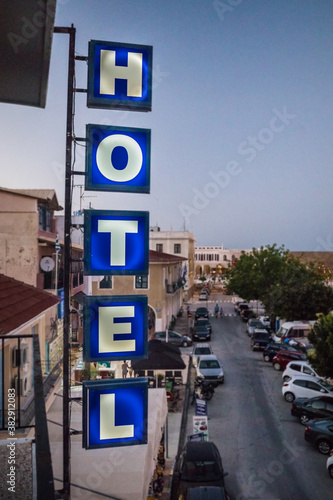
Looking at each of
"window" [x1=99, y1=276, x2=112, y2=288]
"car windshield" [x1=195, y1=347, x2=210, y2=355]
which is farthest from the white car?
"window" [x1=99, y1=276, x2=112, y2=288]

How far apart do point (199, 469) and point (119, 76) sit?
10013 millimetres

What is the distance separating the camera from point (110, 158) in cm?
703

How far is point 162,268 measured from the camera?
35781 mm

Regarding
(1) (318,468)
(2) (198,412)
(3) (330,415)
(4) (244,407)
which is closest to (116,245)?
(2) (198,412)

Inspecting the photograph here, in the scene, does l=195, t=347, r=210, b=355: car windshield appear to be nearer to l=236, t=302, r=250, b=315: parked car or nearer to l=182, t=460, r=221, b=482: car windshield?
l=182, t=460, r=221, b=482: car windshield

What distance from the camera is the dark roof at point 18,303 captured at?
7.09 metres

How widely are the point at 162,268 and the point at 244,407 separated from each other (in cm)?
1839

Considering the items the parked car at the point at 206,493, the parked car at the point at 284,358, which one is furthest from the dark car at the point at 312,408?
the parked car at the point at 284,358

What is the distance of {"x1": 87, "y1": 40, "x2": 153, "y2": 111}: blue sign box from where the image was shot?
714 centimetres

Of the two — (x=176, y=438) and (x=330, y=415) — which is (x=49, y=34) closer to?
(x=176, y=438)

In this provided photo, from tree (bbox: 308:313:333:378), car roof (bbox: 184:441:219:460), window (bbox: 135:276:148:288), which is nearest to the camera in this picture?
car roof (bbox: 184:441:219:460)

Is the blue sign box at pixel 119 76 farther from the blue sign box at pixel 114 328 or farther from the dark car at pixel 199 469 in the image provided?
the dark car at pixel 199 469

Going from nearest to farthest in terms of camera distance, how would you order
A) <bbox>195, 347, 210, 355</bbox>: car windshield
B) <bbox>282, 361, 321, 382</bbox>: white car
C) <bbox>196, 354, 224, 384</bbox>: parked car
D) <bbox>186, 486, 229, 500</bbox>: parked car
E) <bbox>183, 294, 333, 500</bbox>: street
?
<bbox>186, 486, 229, 500</bbox>: parked car
<bbox>183, 294, 333, 500</bbox>: street
<bbox>282, 361, 321, 382</bbox>: white car
<bbox>196, 354, 224, 384</bbox>: parked car
<bbox>195, 347, 210, 355</bbox>: car windshield

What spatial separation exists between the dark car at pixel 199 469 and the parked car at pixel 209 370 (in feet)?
32.0
